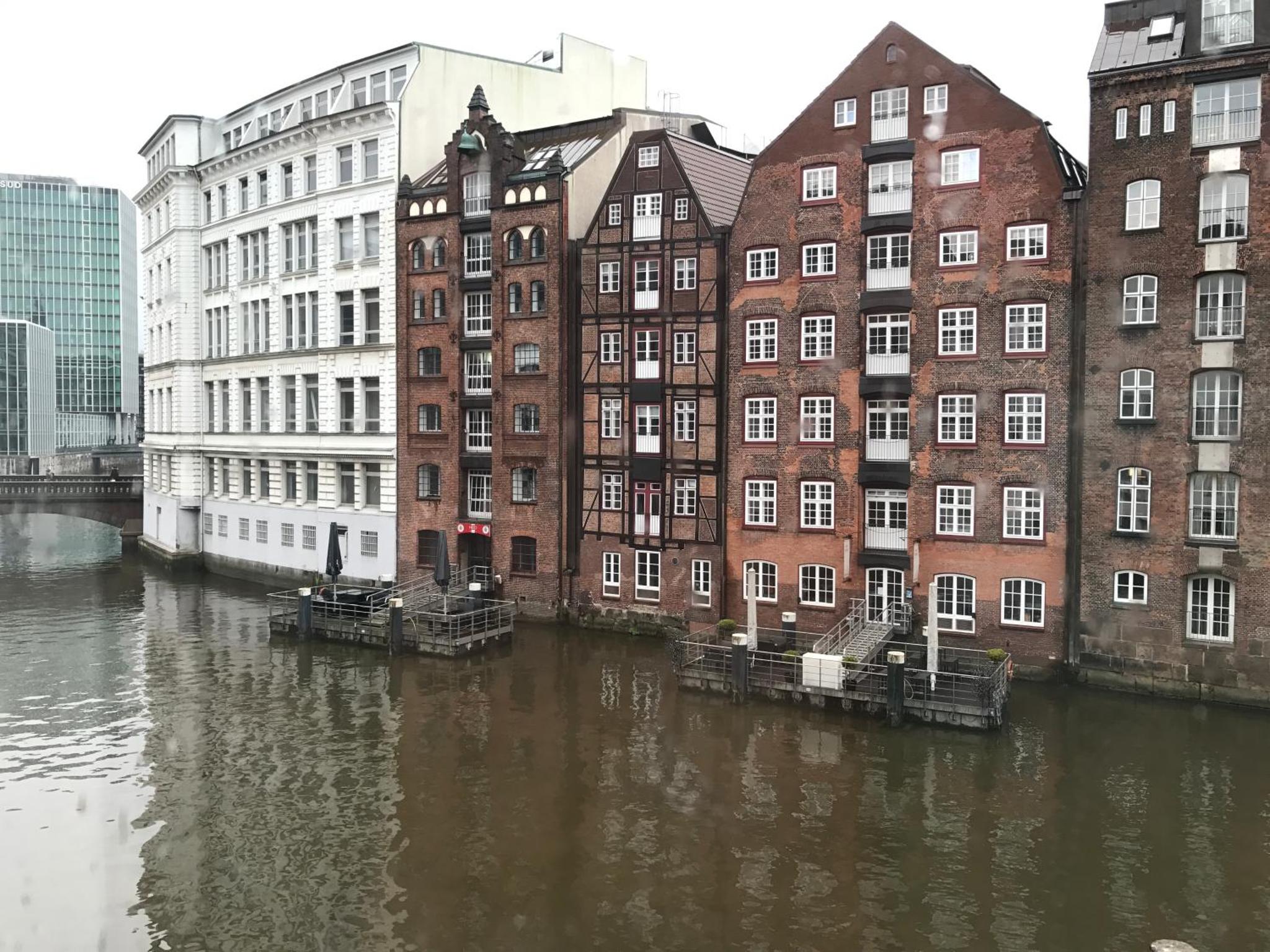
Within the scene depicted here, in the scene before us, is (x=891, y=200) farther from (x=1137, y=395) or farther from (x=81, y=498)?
(x=81, y=498)

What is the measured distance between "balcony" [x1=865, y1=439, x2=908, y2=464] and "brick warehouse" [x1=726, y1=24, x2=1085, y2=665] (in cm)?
8

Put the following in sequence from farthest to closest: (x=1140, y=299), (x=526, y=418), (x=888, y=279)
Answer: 1. (x=526, y=418)
2. (x=888, y=279)
3. (x=1140, y=299)

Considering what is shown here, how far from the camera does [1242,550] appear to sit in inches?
1243

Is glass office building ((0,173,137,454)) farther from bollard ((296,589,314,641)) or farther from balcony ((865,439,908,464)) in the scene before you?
balcony ((865,439,908,464))

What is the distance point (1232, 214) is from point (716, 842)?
2456 cm

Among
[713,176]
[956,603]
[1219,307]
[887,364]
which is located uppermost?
[713,176]

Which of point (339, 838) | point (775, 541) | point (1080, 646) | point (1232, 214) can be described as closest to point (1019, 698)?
point (1080, 646)

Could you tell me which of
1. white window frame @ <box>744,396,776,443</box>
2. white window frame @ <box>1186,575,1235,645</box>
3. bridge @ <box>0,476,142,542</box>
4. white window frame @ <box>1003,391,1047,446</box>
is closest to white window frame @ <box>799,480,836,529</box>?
white window frame @ <box>744,396,776,443</box>

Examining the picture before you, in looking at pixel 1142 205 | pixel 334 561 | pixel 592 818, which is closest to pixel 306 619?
pixel 334 561

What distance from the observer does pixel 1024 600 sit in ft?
116

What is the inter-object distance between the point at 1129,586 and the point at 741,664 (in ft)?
42.1

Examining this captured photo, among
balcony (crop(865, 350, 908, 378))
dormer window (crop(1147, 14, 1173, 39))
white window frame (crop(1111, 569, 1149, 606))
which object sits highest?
dormer window (crop(1147, 14, 1173, 39))

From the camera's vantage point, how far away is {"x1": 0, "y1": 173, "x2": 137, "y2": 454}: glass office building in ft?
563

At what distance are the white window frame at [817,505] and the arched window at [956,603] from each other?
4599 mm
